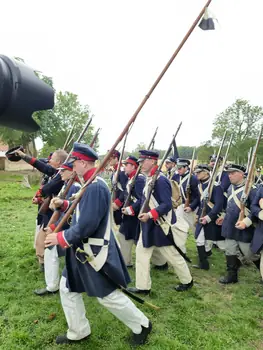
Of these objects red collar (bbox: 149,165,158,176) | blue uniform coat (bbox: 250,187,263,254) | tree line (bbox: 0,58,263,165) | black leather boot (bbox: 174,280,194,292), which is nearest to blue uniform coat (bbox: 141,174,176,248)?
red collar (bbox: 149,165,158,176)

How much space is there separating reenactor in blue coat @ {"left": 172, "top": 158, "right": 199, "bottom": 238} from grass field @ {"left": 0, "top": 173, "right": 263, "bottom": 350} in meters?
1.68

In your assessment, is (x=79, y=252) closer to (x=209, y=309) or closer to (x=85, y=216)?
(x=85, y=216)

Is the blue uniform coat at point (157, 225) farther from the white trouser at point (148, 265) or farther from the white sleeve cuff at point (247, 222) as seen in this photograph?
the white sleeve cuff at point (247, 222)

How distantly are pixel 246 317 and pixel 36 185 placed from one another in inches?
776

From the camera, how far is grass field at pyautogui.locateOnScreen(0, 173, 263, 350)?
368cm

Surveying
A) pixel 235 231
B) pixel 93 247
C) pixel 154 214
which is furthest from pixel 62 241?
pixel 235 231

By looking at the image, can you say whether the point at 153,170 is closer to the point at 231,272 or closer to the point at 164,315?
the point at 164,315

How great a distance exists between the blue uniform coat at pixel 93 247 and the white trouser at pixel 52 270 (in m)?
1.34

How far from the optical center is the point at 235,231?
18.2 ft

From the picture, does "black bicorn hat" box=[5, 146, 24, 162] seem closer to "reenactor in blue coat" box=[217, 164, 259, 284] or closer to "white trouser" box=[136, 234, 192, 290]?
"white trouser" box=[136, 234, 192, 290]

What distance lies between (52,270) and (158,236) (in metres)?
1.74

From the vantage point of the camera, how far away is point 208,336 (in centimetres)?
379

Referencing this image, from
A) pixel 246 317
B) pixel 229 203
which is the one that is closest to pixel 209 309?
pixel 246 317

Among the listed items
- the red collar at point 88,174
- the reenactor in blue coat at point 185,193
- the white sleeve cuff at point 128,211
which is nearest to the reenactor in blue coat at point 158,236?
the white sleeve cuff at point 128,211
